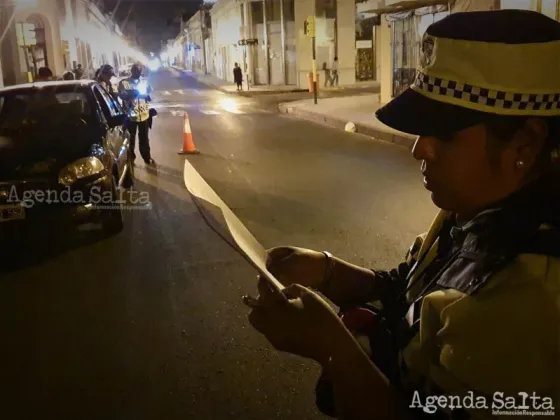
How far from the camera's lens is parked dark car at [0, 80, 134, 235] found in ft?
19.9

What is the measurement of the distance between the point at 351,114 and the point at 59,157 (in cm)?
1321

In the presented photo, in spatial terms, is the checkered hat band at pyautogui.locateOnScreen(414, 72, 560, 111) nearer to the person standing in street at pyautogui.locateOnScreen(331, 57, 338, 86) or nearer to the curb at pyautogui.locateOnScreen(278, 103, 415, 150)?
the curb at pyautogui.locateOnScreen(278, 103, 415, 150)

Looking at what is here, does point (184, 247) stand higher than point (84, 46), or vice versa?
point (84, 46)

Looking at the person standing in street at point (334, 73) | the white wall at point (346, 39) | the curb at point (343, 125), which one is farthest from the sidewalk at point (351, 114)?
the white wall at point (346, 39)

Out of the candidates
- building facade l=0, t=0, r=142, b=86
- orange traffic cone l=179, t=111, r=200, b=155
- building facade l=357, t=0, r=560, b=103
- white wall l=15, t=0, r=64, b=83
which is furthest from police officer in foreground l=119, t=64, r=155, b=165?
white wall l=15, t=0, r=64, b=83

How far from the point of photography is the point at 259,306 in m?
1.33

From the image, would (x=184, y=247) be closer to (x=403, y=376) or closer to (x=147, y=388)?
(x=147, y=388)

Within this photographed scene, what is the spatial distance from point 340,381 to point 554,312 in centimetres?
45

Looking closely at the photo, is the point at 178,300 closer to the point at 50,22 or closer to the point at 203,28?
the point at 50,22

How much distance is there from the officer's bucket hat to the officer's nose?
0.03 meters

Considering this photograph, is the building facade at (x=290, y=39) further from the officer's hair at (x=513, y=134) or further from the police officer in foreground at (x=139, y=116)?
the officer's hair at (x=513, y=134)

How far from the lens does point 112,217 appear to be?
6691 mm

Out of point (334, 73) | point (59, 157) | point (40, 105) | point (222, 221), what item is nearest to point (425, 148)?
point (222, 221)

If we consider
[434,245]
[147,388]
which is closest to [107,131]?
[147,388]
